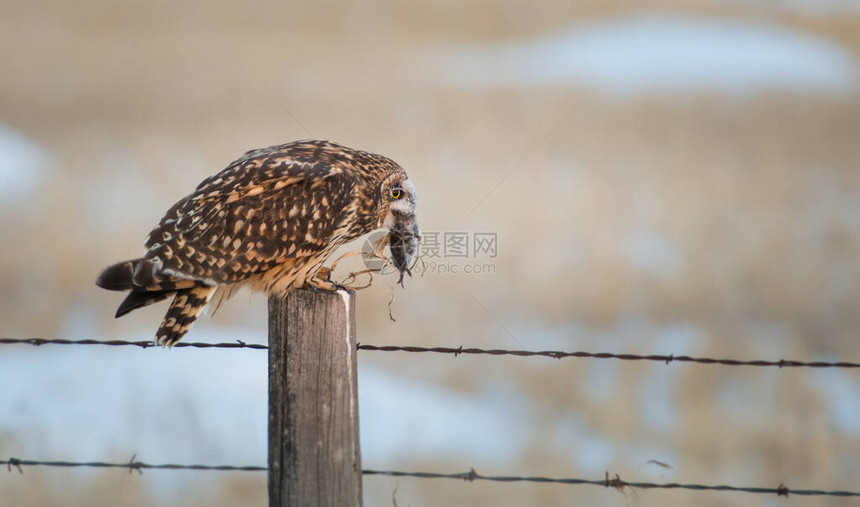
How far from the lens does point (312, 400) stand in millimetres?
2176

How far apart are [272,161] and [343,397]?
1.01 metres

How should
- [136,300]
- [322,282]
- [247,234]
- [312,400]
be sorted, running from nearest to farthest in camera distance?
[312,400], [136,300], [247,234], [322,282]

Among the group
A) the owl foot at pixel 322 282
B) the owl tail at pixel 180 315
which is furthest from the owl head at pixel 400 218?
the owl tail at pixel 180 315

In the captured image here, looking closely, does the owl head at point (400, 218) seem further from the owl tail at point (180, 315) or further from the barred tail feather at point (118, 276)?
the barred tail feather at point (118, 276)

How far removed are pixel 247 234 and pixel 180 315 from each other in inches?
14.5

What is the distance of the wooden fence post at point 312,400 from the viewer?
2.18 m

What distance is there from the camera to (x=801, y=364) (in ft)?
8.50

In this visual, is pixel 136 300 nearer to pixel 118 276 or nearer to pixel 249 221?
pixel 118 276

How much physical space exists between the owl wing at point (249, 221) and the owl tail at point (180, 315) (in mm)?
115

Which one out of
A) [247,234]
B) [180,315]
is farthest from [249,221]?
[180,315]

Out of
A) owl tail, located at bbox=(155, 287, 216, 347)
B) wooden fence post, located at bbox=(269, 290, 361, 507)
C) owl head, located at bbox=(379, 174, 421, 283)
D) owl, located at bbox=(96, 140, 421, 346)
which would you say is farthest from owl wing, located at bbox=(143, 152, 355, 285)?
wooden fence post, located at bbox=(269, 290, 361, 507)

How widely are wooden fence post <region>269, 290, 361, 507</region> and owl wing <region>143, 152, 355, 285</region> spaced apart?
0.52 metres

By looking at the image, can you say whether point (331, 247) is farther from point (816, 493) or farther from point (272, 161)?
point (816, 493)

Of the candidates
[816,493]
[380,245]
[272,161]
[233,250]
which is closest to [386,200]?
[380,245]
